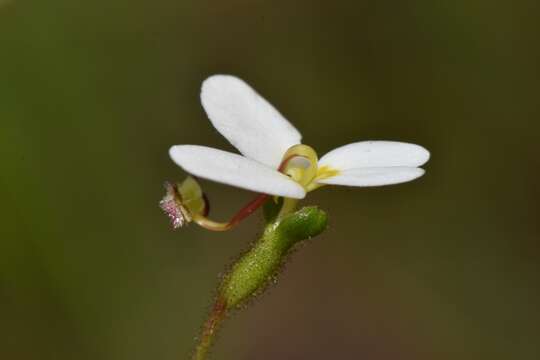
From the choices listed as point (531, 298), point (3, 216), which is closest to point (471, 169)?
point (531, 298)

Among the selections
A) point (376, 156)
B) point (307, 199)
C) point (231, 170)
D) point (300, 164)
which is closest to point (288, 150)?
point (300, 164)

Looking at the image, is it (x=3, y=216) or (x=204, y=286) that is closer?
(x=3, y=216)

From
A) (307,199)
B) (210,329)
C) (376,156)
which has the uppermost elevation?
(376,156)

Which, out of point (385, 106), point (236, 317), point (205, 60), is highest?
point (205, 60)

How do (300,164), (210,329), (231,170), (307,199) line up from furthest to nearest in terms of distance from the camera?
(307,199) → (300,164) → (210,329) → (231,170)

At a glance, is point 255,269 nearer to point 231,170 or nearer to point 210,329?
point 210,329

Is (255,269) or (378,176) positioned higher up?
(378,176)

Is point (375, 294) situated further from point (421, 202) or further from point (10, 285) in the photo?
point (10, 285)

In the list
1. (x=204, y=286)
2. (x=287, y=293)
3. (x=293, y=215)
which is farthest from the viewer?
(x=287, y=293)
